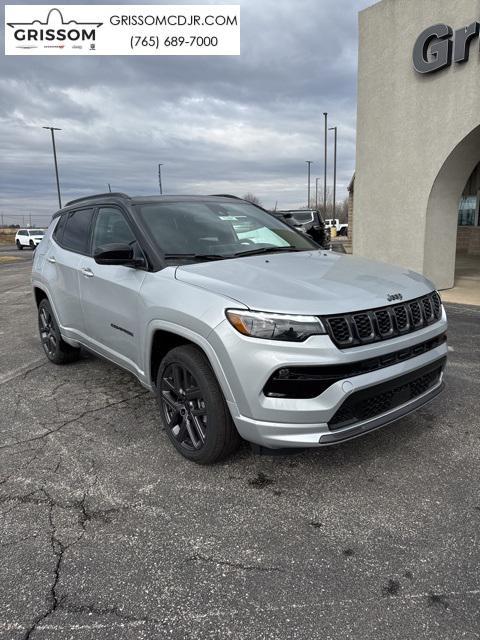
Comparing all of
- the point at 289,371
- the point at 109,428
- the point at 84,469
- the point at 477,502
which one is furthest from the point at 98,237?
the point at 477,502

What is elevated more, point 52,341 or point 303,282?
point 303,282

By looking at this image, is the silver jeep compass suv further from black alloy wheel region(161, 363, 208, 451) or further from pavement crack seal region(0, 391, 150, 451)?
pavement crack seal region(0, 391, 150, 451)

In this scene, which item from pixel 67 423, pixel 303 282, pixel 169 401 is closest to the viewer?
pixel 303 282

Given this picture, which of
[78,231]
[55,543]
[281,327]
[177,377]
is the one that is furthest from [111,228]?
[55,543]

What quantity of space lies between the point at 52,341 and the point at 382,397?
3957mm

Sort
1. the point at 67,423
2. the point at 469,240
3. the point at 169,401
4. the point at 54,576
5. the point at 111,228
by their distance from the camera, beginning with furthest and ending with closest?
the point at 469,240
the point at 111,228
the point at 67,423
the point at 169,401
the point at 54,576

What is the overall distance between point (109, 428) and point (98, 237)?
5.64 feet

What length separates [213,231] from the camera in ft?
12.8

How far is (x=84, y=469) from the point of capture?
3.26 metres

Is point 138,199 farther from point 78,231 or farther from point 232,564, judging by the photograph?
point 232,564

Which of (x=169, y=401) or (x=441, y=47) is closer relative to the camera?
(x=169, y=401)

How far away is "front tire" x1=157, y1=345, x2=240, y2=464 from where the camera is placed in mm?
2932

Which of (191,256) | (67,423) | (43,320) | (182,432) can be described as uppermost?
(191,256)

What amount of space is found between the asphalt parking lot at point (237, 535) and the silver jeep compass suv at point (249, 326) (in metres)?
0.41
